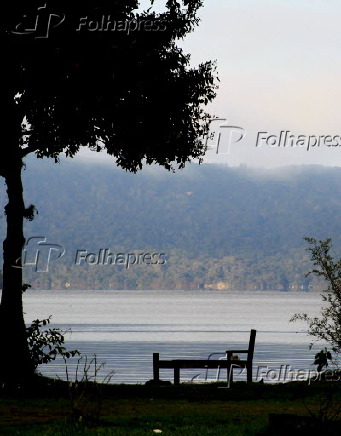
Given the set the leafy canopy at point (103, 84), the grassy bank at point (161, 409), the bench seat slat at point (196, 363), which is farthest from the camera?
the bench seat slat at point (196, 363)

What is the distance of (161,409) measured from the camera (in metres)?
22.8

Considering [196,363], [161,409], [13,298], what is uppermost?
[13,298]

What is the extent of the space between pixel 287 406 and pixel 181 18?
12704 millimetres

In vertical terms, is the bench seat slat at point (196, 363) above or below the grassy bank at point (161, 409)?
above

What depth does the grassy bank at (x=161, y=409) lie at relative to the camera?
698 inches

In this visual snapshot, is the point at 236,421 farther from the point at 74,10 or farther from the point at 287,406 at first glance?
the point at 74,10

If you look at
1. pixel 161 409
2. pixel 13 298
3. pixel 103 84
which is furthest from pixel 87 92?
pixel 161 409

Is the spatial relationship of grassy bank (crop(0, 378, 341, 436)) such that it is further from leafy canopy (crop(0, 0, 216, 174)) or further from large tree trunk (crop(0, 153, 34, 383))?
leafy canopy (crop(0, 0, 216, 174))

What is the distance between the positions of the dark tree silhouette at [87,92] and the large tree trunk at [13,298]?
29 millimetres

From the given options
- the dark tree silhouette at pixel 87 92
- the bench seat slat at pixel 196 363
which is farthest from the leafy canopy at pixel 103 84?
the bench seat slat at pixel 196 363

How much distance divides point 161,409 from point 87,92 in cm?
953

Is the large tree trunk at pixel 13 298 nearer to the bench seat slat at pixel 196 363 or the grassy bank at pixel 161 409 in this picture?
the grassy bank at pixel 161 409

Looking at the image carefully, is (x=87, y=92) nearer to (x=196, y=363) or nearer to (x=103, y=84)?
(x=103, y=84)

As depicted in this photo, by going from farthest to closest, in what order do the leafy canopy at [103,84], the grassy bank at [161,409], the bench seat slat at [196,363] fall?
the bench seat slat at [196,363] → the leafy canopy at [103,84] → the grassy bank at [161,409]
